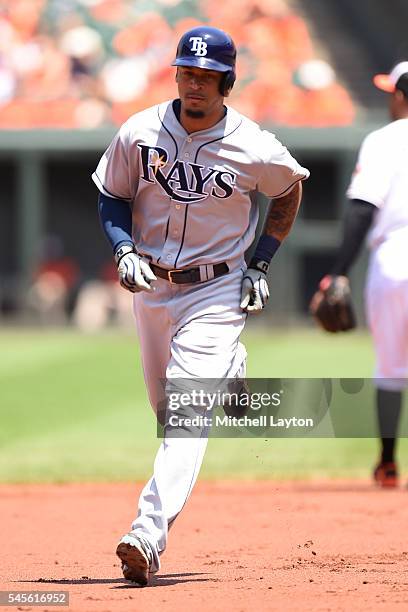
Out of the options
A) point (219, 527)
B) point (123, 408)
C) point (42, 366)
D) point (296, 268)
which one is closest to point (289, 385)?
point (219, 527)

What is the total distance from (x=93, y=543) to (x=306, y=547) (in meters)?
0.78

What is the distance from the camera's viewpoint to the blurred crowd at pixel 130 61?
63.8 ft

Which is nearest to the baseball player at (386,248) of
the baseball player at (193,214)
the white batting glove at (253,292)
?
the baseball player at (193,214)

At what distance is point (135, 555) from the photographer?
3730 millimetres

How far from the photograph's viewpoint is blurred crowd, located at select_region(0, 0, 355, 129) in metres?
19.5

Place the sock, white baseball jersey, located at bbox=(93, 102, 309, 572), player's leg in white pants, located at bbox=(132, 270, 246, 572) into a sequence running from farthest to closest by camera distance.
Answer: the sock
white baseball jersey, located at bbox=(93, 102, 309, 572)
player's leg in white pants, located at bbox=(132, 270, 246, 572)

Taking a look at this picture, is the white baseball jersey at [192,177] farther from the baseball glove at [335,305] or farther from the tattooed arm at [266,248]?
the baseball glove at [335,305]

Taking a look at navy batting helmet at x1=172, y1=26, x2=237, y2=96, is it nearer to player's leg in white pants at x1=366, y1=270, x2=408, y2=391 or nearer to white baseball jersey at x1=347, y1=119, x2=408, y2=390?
white baseball jersey at x1=347, y1=119, x2=408, y2=390

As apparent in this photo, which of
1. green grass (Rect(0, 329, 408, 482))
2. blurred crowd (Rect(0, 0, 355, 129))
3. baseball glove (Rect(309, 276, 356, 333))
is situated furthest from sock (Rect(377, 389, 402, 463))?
blurred crowd (Rect(0, 0, 355, 129))

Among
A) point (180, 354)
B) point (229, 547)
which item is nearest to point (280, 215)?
point (180, 354)

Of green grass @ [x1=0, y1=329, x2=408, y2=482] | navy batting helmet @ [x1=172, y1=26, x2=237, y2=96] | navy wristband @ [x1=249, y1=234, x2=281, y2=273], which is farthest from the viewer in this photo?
green grass @ [x1=0, y1=329, x2=408, y2=482]

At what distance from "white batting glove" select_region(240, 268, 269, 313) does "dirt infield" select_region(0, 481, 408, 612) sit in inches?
33.0

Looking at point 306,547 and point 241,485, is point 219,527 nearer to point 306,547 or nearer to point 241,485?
point 306,547

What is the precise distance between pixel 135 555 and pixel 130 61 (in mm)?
17359
